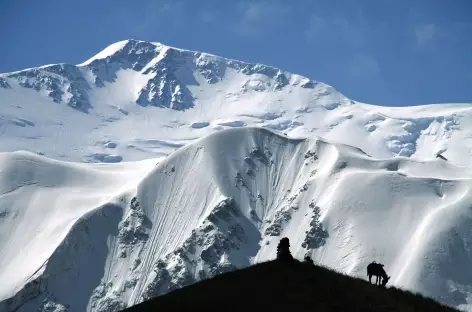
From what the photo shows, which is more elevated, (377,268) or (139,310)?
(377,268)

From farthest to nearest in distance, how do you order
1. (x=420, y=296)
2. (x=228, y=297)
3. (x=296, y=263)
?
1. (x=296, y=263)
2. (x=420, y=296)
3. (x=228, y=297)

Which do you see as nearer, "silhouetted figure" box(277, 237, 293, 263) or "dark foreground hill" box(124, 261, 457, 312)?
"dark foreground hill" box(124, 261, 457, 312)

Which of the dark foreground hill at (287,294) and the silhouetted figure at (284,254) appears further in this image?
the silhouetted figure at (284,254)

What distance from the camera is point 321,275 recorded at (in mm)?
43281

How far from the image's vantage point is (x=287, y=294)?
3947 cm

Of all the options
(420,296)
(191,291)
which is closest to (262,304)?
(191,291)

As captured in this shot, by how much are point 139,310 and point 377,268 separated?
13409 mm

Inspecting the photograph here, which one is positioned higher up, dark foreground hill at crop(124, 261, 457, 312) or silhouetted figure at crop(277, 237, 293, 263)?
silhouetted figure at crop(277, 237, 293, 263)

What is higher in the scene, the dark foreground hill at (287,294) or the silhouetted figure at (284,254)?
the silhouetted figure at (284,254)

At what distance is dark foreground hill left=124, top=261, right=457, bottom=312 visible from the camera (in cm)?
3791

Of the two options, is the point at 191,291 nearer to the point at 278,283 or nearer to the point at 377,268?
the point at 278,283

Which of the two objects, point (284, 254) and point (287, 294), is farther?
point (284, 254)

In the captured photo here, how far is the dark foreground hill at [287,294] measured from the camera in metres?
37.9

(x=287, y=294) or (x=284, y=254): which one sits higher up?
(x=284, y=254)
